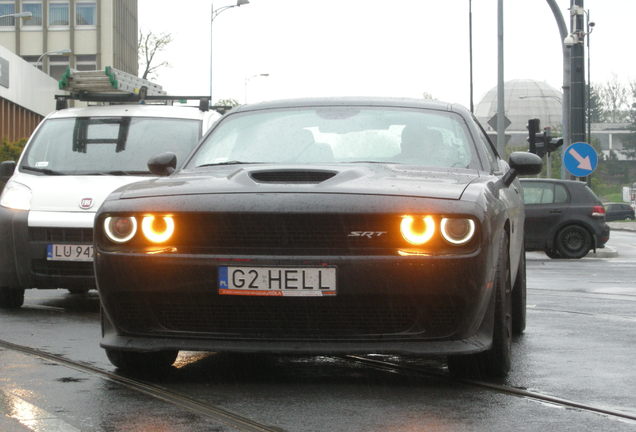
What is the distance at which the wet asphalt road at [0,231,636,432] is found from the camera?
4.99m

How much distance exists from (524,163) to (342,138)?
1.04 m

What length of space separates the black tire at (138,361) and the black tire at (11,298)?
4.19 metres

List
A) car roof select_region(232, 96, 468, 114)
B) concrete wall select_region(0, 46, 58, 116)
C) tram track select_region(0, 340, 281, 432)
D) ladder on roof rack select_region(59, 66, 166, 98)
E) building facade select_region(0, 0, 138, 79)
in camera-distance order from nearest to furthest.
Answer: tram track select_region(0, 340, 281, 432), car roof select_region(232, 96, 468, 114), ladder on roof rack select_region(59, 66, 166, 98), concrete wall select_region(0, 46, 58, 116), building facade select_region(0, 0, 138, 79)

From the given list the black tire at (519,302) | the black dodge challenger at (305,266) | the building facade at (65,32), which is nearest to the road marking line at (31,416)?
the black dodge challenger at (305,266)

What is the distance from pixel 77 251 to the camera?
388 inches

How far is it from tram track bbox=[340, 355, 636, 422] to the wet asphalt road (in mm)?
58

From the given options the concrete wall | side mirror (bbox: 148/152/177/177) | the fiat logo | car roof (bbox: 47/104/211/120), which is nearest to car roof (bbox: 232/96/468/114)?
side mirror (bbox: 148/152/177/177)

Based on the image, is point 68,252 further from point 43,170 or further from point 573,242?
point 573,242

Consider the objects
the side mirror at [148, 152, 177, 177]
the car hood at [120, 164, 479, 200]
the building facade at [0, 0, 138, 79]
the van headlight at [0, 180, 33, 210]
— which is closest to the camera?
the car hood at [120, 164, 479, 200]

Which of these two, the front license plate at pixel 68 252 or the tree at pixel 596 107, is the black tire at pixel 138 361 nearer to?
the front license plate at pixel 68 252

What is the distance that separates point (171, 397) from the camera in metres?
5.58

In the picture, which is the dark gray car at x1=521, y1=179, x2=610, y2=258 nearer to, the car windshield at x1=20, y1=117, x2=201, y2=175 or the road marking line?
the car windshield at x1=20, y1=117, x2=201, y2=175

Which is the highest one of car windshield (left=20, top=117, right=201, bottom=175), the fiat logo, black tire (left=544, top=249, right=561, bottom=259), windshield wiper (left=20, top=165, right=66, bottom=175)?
car windshield (left=20, top=117, right=201, bottom=175)

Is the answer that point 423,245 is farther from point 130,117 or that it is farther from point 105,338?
point 130,117
